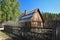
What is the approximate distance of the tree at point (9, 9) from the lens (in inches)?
2108

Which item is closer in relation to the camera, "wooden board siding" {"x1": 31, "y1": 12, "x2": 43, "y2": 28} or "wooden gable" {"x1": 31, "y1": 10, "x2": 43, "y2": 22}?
"wooden board siding" {"x1": 31, "y1": 12, "x2": 43, "y2": 28}

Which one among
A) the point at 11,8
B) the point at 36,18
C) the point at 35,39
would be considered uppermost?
the point at 11,8

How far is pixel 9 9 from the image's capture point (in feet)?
176

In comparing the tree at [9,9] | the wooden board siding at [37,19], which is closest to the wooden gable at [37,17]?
the wooden board siding at [37,19]

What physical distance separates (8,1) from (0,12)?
5.14 m

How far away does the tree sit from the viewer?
53.5 meters

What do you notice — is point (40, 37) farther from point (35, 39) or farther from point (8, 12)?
point (8, 12)

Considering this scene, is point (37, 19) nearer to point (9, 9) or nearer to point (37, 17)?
point (37, 17)

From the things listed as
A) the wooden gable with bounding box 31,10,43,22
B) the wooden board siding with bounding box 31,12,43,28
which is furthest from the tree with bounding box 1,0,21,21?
the wooden board siding with bounding box 31,12,43,28

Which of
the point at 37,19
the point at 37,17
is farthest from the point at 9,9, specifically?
the point at 37,19

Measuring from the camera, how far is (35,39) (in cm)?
1644

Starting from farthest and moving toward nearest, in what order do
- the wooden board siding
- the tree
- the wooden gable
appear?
the tree < the wooden gable < the wooden board siding

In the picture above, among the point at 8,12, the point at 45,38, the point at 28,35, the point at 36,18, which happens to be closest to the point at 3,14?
the point at 8,12

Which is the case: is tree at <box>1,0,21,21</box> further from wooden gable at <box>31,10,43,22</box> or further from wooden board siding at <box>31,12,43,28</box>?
wooden board siding at <box>31,12,43,28</box>
